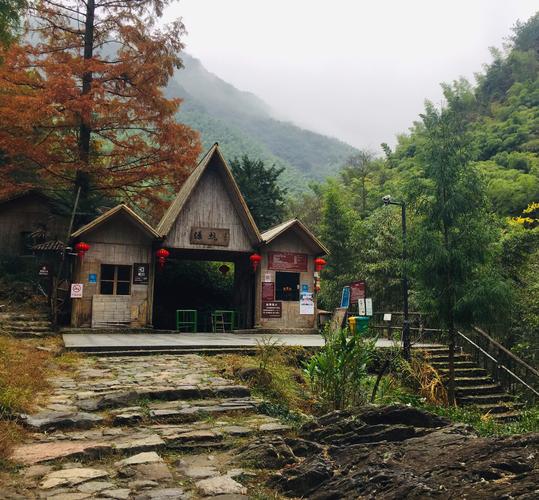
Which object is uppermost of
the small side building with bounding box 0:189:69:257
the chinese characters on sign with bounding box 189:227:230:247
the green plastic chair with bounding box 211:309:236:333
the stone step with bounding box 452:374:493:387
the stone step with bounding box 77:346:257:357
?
the small side building with bounding box 0:189:69:257

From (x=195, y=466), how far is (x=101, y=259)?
487 inches

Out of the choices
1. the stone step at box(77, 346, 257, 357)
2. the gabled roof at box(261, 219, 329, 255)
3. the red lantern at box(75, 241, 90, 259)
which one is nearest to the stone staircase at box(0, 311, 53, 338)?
the red lantern at box(75, 241, 90, 259)

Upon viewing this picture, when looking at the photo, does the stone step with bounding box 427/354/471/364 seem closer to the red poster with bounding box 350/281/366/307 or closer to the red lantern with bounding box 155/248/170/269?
the red poster with bounding box 350/281/366/307

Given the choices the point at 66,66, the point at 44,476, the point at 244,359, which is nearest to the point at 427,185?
the point at 244,359

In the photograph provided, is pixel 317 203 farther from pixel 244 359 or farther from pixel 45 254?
pixel 244 359

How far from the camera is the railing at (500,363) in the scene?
1301 cm

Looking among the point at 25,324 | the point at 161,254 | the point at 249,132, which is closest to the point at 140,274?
the point at 161,254

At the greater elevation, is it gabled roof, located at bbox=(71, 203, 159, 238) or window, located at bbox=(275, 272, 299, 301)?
gabled roof, located at bbox=(71, 203, 159, 238)

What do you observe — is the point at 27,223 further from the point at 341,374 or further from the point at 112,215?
the point at 341,374

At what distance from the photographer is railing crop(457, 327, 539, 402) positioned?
13.0 m

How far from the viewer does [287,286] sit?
17922 mm

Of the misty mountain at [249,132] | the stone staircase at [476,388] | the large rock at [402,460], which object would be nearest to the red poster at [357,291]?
the stone staircase at [476,388]

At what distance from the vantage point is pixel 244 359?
9.85m

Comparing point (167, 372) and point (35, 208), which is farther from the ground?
point (35, 208)
